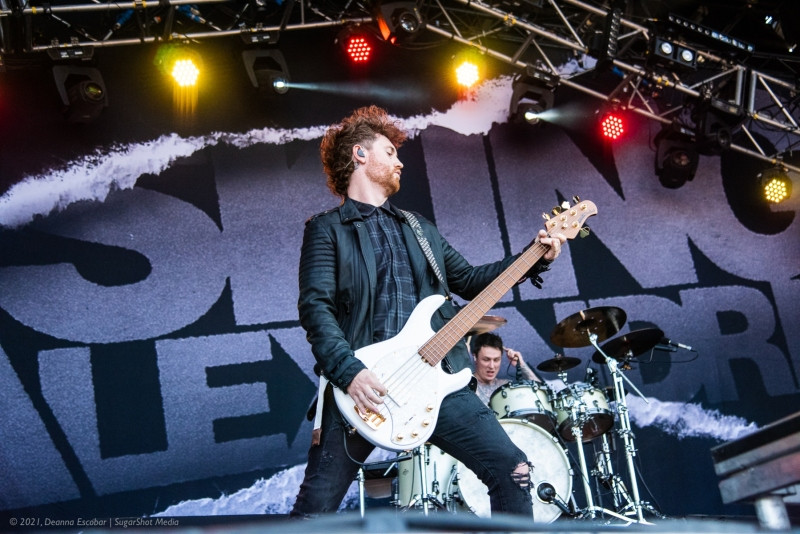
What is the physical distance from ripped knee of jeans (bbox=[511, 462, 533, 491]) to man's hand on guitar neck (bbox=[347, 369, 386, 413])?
57 cm

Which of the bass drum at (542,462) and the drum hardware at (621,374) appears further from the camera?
the drum hardware at (621,374)

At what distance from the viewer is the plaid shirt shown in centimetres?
330

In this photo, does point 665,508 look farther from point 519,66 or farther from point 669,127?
point 519,66

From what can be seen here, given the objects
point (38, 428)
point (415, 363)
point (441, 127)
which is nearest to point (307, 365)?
point (38, 428)

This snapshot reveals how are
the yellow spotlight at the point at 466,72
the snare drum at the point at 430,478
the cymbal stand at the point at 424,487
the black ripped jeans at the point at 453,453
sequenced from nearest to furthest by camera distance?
the black ripped jeans at the point at 453,453 → the cymbal stand at the point at 424,487 → the snare drum at the point at 430,478 → the yellow spotlight at the point at 466,72

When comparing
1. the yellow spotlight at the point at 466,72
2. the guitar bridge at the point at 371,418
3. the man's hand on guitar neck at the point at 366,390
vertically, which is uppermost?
the yellow spotlight at the point at 466,72

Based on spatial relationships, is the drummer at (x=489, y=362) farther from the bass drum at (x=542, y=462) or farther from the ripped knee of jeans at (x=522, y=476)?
Result: the ripped knee of jeans at (x=522, y=476)

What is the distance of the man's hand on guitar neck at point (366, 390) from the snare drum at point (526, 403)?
295cm

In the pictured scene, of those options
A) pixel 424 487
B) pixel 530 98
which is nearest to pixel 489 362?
pixel 424 487

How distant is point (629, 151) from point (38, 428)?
6433mm

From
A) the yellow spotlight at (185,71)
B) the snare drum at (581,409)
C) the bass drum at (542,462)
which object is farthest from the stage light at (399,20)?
the bass drum at (542,462)

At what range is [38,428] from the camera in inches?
254

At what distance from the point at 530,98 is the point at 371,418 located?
227 inches

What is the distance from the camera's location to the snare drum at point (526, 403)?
5.77m
